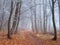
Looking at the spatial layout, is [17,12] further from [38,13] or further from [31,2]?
[38,13]

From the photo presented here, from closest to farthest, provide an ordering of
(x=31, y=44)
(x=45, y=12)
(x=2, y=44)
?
1. (x=2, y=44)
2. (x=31, y=44)
3. (x=45, y=12)

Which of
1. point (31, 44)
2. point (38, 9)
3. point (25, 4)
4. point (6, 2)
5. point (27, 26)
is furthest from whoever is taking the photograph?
point (27, 26)

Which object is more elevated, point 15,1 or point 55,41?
point 15,1

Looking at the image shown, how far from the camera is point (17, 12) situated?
1745 cm

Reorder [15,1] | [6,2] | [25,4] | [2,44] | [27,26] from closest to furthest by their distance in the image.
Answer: [2,44] < [15,1] < [6,2] < [25,4] < [27,26]

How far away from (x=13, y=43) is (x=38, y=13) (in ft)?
78.5

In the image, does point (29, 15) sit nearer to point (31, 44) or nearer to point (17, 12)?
point (17, 12)

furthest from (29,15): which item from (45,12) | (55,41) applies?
(55,41)

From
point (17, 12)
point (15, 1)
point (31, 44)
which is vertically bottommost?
point (31, 44)

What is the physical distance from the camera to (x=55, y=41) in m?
15.2

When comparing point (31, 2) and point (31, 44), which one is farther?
point (31, 2)

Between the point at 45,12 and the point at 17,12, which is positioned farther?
the point at 45,12

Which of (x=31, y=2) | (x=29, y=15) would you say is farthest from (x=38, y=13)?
(x=31, y=2)

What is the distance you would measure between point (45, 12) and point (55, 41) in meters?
16.1
